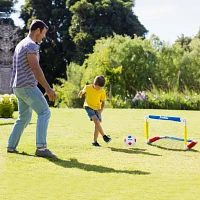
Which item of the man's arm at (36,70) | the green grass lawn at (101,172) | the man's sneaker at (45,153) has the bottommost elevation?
the green grass lawn at (101,172)

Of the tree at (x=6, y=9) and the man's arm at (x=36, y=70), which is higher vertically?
the tree at (x=6, y=9)

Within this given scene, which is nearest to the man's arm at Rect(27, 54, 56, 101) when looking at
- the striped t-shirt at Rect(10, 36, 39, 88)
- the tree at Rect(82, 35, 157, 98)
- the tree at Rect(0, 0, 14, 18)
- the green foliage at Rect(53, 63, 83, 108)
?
the striped t-shirt at Rect(10, 36, 39, 88)

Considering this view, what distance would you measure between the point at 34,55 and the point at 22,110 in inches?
36.3

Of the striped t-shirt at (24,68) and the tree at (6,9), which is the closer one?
the striped t-shirt at (24,68)

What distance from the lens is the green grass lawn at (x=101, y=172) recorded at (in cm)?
468

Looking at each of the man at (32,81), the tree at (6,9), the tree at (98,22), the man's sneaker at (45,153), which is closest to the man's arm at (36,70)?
the man at (32,81)

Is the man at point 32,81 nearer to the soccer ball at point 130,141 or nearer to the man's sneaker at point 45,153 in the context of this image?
the man's sneaker at point 45,153

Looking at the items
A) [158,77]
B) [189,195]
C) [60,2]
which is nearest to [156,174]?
[189,195]

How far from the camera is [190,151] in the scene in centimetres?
771

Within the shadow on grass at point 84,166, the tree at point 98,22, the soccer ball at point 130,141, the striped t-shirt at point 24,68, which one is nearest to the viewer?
the shadow on grass at point 84,166

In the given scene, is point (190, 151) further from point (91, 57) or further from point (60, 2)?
point (60, 2)

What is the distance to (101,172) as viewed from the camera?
19.1 ft

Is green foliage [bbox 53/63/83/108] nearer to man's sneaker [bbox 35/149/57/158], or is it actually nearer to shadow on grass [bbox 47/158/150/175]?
man's sneaker [bbox 35/149/57/158]

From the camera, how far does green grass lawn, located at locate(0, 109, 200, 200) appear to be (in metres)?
4.68
